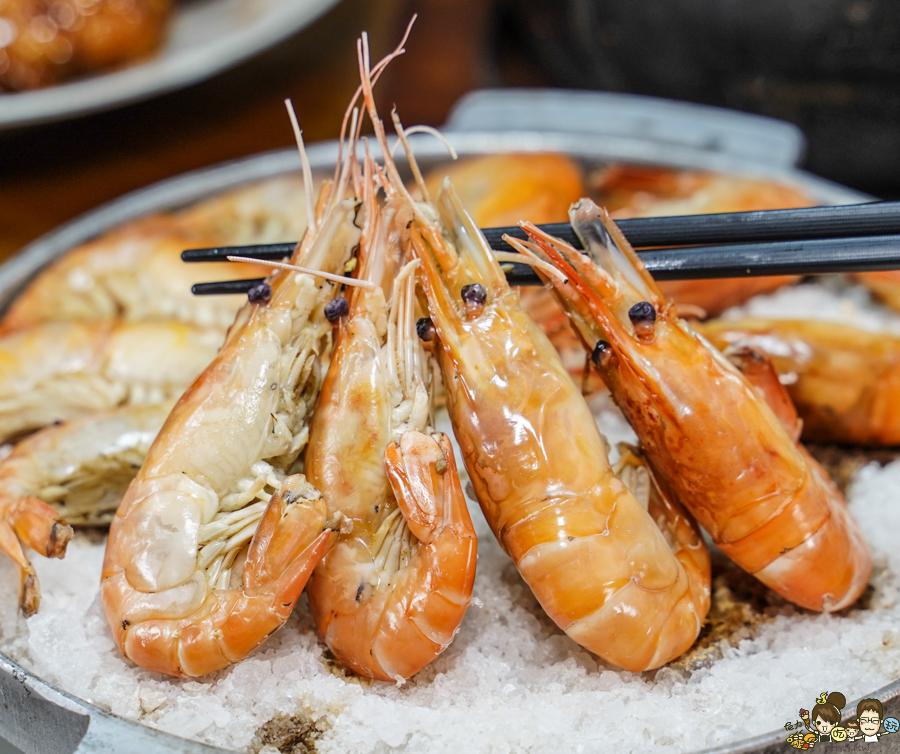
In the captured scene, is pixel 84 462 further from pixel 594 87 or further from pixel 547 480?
pixel 594 87

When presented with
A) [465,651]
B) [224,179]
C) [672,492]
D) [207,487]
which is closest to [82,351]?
[224,179]

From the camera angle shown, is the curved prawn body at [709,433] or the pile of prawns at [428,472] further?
the curved prawn body at [709,433]

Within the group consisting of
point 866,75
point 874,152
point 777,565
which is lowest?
point 874,152

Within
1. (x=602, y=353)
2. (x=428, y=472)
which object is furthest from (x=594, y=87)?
(x=428, y=472)

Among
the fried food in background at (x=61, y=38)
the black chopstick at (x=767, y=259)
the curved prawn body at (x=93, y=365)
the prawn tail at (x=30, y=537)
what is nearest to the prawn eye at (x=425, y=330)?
the black chopstick at (x=767, y=259)

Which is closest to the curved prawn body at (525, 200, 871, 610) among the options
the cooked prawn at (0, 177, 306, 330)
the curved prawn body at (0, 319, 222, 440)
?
the curved prawn body at (0, 319, 222, 440)

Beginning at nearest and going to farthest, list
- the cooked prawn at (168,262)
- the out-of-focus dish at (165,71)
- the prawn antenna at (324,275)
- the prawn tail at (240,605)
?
1. the prawn tail at (240,605)
2. the prawn antenna at (324,275)
3. the cooked prawn at (168,262)
4. the out-of-focus dish at (165,71)

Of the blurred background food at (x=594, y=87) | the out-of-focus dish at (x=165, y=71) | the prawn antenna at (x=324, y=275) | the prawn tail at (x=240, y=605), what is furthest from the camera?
the blurred background food at (x=594, y=87)

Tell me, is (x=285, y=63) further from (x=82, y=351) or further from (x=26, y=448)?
(x=26, y=448)

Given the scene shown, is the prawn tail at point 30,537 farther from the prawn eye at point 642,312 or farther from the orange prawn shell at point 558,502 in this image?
the prawn eye at point 642,312
